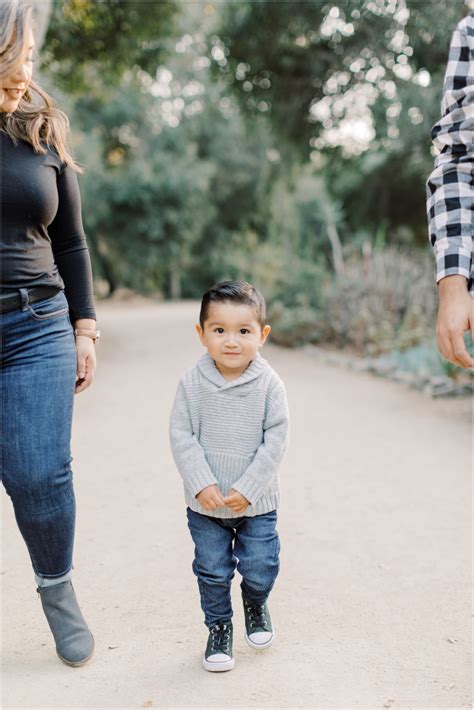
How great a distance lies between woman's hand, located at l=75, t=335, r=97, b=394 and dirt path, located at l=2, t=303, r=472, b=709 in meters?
0.95

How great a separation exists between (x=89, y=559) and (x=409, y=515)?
1.76 meters

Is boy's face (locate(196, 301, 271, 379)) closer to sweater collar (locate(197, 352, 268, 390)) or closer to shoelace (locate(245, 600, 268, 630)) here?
sweater collar (locate(197, 352, 268, 390))

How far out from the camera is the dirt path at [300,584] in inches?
96.8

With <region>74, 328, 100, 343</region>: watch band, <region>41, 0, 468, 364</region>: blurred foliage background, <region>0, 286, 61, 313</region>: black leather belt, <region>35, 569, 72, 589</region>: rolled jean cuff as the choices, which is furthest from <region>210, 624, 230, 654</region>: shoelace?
<region>41, 0, 468, 364</region>: blurred foliage background

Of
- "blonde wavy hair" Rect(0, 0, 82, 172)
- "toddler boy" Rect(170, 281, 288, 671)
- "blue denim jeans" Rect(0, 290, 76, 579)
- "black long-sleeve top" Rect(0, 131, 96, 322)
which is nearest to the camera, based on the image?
"blonde wavy hair" Rect(0, 0, 82, 172)

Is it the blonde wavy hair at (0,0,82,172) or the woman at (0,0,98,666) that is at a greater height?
the blonde wavy hair at (0,0,82,172)

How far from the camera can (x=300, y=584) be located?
A: 3.30m

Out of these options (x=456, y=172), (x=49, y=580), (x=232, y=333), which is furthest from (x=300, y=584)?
(x=456, y=172)

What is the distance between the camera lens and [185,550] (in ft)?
12.1

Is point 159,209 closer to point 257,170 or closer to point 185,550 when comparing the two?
point 257,170

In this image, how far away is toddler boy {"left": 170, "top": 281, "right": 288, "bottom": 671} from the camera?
8.16 feet

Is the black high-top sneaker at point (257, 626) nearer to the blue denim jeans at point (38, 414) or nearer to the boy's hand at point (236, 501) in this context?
the boy's hand at point (236, 501)

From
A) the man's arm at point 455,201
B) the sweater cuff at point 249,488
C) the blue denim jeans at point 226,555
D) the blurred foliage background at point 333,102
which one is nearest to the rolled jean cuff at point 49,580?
the blue denim jeans at point 226,555

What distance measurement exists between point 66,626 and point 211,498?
2.31 feet
